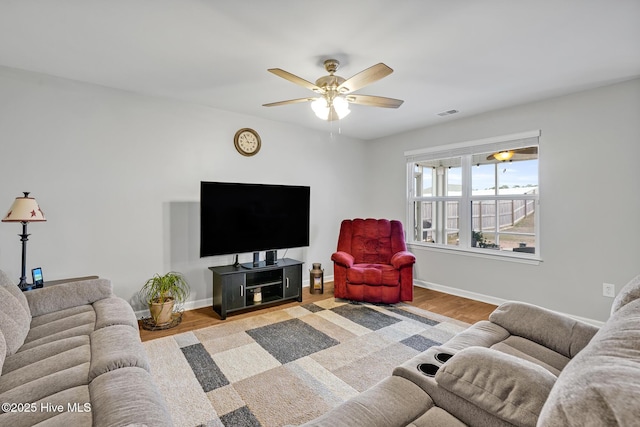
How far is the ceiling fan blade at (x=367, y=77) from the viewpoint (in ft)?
6.60

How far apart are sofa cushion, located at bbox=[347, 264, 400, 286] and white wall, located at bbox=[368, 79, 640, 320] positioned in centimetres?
123

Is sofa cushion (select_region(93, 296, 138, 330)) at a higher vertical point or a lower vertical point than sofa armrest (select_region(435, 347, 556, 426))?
lower

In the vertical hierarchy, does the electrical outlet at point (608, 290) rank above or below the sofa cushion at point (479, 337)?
below

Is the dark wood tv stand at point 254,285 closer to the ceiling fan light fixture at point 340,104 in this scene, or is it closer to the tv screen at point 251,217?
the tv screen at point 251,217

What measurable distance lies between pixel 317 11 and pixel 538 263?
354cm

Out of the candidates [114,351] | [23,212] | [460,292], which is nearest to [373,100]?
[114,351]

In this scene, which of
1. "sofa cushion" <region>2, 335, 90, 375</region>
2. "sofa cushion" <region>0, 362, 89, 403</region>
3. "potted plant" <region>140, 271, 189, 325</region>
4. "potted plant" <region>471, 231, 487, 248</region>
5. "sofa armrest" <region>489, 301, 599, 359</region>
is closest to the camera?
"sofa cushion" <region>0, 362, 89, 403</region>

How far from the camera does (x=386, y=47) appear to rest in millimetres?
2307

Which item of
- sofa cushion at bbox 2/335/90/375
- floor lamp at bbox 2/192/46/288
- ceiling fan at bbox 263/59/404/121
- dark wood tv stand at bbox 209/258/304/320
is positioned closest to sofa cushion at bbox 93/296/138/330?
sofa cushion at bbox 2/335/90/375

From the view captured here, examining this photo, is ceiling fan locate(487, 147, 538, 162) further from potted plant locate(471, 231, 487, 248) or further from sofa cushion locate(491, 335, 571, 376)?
sofa cushion locate(491, 335, 571, 376)

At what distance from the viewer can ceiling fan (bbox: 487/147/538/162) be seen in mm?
3609

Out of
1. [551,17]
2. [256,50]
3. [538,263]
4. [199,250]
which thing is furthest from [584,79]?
[199,250]

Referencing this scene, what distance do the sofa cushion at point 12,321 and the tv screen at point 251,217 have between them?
166 cm

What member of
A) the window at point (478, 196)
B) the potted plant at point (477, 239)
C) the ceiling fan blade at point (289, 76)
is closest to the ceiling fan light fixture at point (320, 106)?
the ceiling fan blade at point (289, 76)
